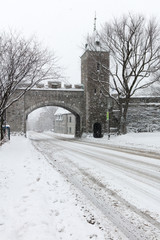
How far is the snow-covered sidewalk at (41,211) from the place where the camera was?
2967 mm

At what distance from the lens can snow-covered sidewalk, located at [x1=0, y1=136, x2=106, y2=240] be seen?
2.97 metres

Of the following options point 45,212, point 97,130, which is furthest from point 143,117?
point 45,212

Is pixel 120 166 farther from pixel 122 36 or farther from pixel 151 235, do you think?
pixel 122 36

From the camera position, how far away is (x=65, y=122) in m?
55.6

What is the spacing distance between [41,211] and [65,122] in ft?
170

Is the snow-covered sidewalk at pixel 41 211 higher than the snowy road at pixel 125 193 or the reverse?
higher

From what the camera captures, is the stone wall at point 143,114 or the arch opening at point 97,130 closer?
the stone wall at point 143,114

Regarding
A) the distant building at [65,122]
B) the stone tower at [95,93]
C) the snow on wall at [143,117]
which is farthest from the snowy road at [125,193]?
the distant building at [65,122]

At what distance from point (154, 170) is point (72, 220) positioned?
14.5ft

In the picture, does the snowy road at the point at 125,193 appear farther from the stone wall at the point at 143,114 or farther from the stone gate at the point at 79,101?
the stone wall at the point at 143,114

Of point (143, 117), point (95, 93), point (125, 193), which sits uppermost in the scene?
point (95, 93)

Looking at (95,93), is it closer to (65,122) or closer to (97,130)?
(97,130)

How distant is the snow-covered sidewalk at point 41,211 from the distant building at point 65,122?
45.5 metres

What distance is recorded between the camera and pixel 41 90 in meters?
28.9
